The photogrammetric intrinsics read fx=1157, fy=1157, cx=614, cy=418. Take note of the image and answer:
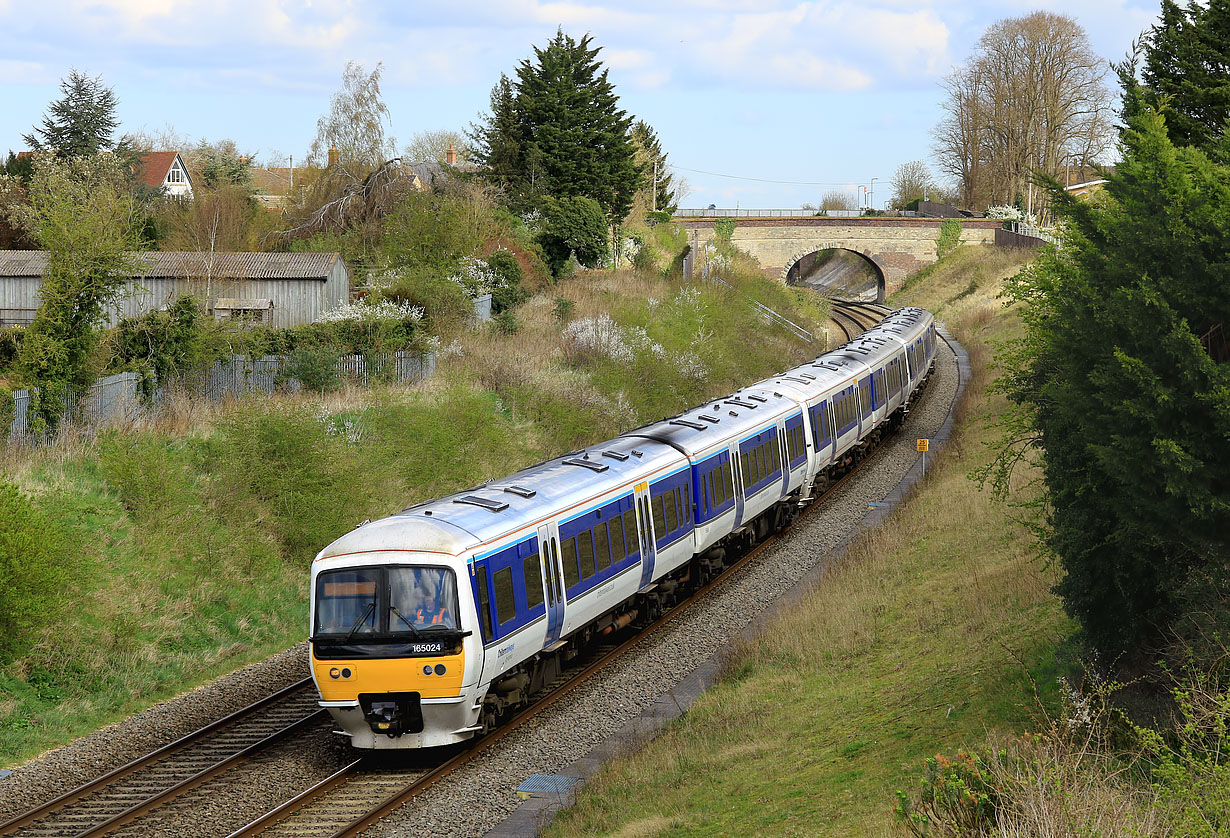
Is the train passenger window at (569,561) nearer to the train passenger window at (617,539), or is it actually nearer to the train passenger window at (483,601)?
the train passenger window at (617,539)

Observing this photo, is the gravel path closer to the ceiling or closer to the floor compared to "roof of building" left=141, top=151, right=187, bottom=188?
closer to the floor

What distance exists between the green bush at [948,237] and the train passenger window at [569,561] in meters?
70.5

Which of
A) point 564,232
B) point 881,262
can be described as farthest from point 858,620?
point 881,262

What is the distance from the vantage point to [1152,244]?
10250 mm

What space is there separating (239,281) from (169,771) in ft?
76.3

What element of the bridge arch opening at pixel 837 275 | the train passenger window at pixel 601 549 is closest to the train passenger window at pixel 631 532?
the train passenger window at pixel 601 549

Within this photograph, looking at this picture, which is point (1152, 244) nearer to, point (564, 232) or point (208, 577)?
point (208, 577)

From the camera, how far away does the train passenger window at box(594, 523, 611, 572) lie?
599 inches

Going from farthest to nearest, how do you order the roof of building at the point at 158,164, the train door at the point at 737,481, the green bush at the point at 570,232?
the roof of building at the point at 158,164
the green bush at the point at 570,232
the train door at the point at 737,481

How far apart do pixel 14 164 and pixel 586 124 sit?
948 inches

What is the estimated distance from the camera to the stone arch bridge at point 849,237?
78.9m

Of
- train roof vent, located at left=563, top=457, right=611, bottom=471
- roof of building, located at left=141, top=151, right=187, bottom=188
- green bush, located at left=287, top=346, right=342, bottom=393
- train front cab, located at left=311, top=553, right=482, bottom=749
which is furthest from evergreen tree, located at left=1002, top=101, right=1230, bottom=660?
roof of building, located at left=141, top=151, right=187, bottom=188

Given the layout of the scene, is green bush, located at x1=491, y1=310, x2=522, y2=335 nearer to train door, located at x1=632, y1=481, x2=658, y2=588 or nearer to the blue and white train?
the blue and white train

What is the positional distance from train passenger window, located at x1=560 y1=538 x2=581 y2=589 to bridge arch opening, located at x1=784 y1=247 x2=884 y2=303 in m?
81.5
